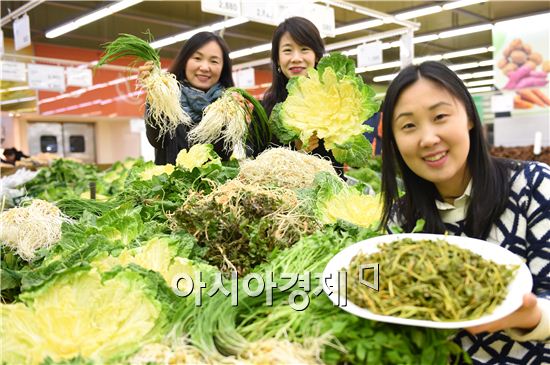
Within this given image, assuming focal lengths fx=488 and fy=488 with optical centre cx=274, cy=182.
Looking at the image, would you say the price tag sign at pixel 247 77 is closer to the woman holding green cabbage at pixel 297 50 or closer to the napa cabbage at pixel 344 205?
the woman holding green cabbage at pixel 297 50

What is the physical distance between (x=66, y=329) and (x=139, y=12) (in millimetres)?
11125

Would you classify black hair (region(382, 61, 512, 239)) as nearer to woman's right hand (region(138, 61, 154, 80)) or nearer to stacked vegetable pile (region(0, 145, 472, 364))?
stacked vegetable pile (region(0, 145, 472, 364))

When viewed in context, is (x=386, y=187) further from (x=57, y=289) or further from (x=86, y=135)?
(x=86, y=135)

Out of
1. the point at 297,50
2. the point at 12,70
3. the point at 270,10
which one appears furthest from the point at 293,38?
the point at 12,70

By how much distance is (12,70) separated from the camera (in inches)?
304

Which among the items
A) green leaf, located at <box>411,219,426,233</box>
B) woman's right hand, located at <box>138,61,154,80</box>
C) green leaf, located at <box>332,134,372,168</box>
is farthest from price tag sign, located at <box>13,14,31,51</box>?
green leaf, located at <box>411,219,426,233</box>

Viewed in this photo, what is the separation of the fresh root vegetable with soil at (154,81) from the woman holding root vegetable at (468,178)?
1498 millimetres

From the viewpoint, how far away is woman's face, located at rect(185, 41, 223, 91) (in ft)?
9.97

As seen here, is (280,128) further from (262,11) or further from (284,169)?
(262,11)

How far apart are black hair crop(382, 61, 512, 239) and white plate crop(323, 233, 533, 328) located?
0.67 feet

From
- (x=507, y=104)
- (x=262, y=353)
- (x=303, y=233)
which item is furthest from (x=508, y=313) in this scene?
(x=507, y=104)

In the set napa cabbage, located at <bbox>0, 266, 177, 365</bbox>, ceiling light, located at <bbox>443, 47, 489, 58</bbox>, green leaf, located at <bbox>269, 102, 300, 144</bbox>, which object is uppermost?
ceiling light, located at <bbox>443, 47, 489, 58</bbox>

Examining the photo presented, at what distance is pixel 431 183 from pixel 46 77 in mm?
8333

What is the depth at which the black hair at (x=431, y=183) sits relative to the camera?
4.63 feet
